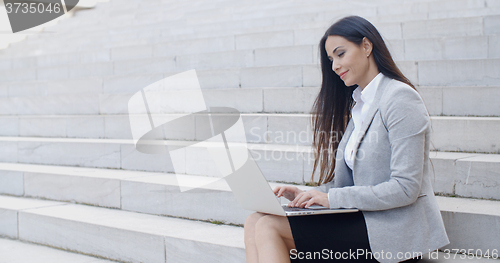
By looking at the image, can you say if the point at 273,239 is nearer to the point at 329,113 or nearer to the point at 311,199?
the point at 311,199

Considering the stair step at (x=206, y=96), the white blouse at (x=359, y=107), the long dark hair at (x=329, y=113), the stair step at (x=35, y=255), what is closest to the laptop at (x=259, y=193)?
the white blouse at (x=359, y=107)

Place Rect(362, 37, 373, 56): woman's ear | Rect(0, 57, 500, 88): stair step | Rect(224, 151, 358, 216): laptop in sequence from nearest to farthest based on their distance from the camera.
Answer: Rect(224, 151, 358, 216): laptop → Rect(362, 37, 373, 56): woman's ear → Rect(0, 57, 500, 88): stair step

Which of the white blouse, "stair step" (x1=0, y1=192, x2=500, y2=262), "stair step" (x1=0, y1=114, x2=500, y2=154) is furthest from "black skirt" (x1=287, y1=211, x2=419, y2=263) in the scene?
"stair step" (x1=0, y1=114, x2=500, y2=154)

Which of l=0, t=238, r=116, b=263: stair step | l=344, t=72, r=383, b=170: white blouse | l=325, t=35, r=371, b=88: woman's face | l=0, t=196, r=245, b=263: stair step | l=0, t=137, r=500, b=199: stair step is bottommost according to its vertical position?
l=0, t=238, r=116, b=263: stair step

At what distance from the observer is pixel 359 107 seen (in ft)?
7.02

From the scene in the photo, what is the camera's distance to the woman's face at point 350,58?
6.47ft

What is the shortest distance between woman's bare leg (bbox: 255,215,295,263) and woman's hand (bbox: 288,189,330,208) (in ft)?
0.33

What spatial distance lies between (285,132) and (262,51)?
162 cm

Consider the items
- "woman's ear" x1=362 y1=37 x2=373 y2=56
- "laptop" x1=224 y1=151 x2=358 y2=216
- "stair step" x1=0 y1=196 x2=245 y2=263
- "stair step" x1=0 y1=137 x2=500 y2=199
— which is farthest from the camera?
"stair step" x1=0 y1=196 x2=245 y2=263

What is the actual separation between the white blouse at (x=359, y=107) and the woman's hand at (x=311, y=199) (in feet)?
0.79

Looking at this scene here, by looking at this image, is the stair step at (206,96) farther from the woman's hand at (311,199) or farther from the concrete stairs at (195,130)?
the woman's hand at (311,199)

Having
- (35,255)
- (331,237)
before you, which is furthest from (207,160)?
(331,237)

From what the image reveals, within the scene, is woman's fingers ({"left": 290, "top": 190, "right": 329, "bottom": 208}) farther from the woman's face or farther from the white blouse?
the woman's face

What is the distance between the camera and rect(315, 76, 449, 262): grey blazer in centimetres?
173
